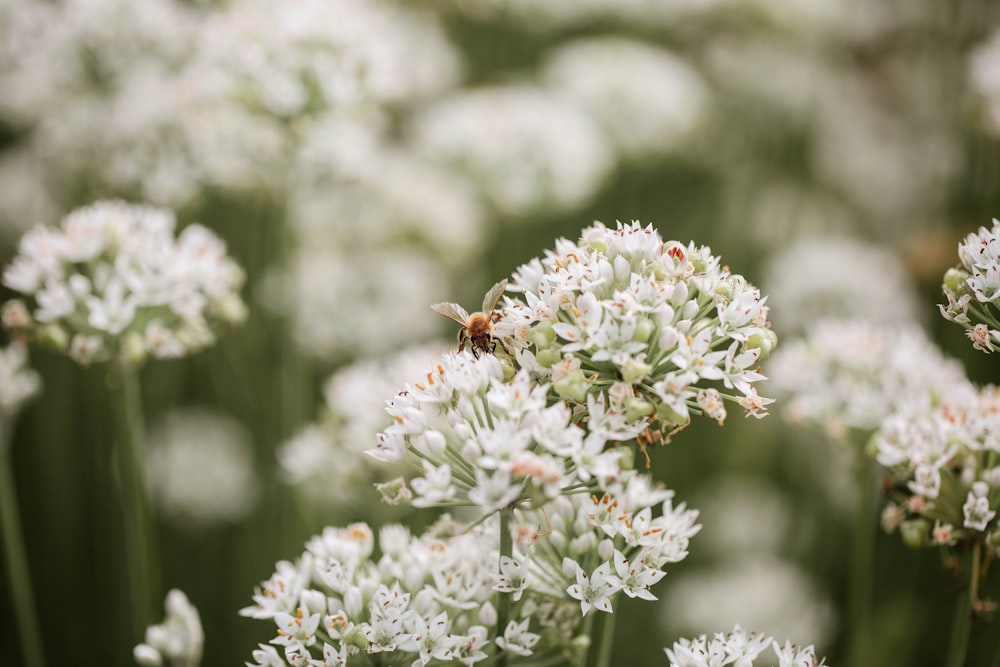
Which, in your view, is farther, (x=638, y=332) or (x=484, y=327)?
(x=484, y=327)

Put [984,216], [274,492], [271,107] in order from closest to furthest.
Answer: [271,107], [274,492], [984,216]

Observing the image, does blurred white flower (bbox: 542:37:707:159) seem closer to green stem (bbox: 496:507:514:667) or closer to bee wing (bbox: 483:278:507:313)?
bee wing (bbox: 483:278:507:313)

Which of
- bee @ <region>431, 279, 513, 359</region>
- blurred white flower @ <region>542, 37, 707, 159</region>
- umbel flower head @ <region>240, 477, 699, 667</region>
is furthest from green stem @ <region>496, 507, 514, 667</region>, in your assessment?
blurred white flower @ <region>542, 37, 707, 159</region>

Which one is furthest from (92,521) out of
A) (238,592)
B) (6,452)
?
(238,592)

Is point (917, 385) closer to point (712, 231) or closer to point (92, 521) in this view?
point (712, 231)

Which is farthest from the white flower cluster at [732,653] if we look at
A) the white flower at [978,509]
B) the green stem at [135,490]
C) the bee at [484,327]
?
the green stem at [135,490]

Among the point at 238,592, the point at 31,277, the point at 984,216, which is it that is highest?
the point at 984,216

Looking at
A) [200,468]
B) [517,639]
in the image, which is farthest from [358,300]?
[517,639]

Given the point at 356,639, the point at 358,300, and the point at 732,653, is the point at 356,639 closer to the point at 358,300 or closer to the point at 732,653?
the point at 732,653
